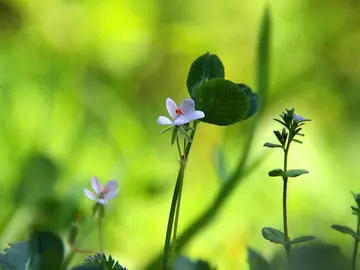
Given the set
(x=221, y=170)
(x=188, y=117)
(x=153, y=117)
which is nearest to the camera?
(x=188, y=117)

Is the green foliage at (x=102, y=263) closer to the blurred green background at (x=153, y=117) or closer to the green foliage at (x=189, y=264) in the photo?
the green foliage at (x=189, y=264)

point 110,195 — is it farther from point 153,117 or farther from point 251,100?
point 153,117

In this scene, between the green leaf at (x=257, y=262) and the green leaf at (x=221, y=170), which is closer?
the green leaf at (x=257, y=262)

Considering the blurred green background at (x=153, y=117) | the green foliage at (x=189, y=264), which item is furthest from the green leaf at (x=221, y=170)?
the green foliage at (x=189, y=264)

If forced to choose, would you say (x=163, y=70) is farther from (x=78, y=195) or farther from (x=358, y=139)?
(x=78, y=195)

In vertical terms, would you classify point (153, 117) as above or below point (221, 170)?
above

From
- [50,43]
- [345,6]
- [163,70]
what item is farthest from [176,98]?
[345,6]

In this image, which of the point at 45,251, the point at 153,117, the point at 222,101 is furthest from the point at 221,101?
the point at 153,117
